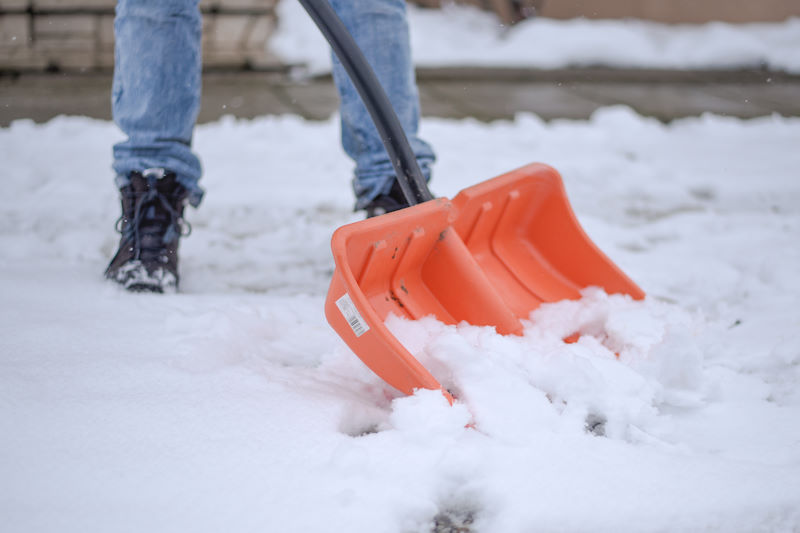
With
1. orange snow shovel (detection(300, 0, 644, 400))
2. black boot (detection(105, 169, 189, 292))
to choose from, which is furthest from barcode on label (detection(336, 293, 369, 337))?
black boot (detection(105, 169, 189, 292))

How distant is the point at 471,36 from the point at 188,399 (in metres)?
3.87

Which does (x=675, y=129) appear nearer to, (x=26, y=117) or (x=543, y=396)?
(x=543, y=396)

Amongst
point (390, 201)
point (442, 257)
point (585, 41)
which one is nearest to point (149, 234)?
point (390, 201)

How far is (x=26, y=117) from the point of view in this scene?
242 centimetres

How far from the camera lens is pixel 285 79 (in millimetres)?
3404

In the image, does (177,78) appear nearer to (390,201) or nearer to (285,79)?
(390,201)

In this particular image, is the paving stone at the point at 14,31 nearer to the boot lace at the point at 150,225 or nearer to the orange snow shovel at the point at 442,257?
Answer: the boot lace at the point at 150,225

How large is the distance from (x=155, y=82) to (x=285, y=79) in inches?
85.8

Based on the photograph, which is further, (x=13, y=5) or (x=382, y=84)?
(x=13, y=5)

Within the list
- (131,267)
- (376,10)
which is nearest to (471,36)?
(376,10)

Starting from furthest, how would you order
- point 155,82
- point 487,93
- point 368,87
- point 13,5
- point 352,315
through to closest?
point 487,93, point 13,5, point 155,82, point 368,87, point 352,315

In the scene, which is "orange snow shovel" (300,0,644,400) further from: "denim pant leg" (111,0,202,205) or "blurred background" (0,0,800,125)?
"blurred background" (0,0,800,125)

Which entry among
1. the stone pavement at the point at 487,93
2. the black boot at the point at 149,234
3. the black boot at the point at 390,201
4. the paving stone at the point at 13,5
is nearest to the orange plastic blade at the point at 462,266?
the black boot at the point at 390,201

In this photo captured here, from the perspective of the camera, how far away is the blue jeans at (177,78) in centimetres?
129
